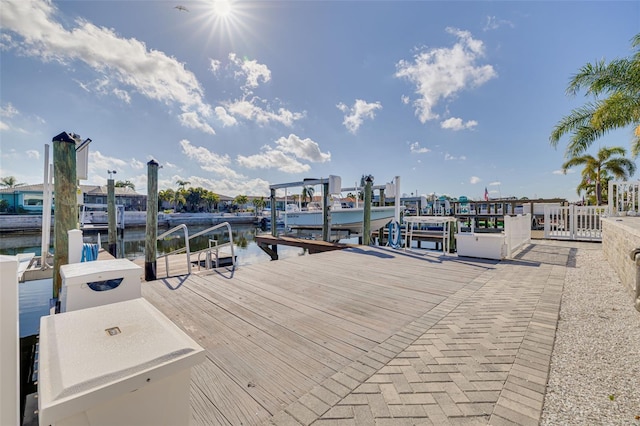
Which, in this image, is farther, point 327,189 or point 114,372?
point 327,189

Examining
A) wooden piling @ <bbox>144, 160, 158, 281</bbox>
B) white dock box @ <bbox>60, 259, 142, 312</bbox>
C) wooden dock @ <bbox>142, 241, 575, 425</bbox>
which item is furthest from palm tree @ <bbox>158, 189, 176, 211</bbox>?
white dock box @ <bbox>60, 259, 142, 312</bbox>

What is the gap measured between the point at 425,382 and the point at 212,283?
3.46 m

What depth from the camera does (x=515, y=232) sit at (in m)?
6.83

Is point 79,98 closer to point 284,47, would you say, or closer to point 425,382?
point 284,47

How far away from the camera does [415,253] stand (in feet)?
22.8

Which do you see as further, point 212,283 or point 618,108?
point 618,108

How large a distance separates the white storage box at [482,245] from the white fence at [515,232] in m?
0.27

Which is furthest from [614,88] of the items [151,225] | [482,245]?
[151,225]

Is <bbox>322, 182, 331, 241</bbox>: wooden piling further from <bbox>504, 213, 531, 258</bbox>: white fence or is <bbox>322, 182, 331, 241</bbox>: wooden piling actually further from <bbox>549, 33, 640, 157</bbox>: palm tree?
<bbox>549, 33, 640, 157</bbox>: palm tree

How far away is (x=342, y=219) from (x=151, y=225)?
9709mm

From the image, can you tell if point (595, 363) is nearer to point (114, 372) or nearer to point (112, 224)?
point (114, 372)

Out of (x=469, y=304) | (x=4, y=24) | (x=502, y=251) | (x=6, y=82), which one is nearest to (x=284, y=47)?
(x=4, y=24)

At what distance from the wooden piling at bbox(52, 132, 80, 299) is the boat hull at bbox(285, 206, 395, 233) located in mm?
10825

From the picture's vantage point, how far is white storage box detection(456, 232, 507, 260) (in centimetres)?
598
